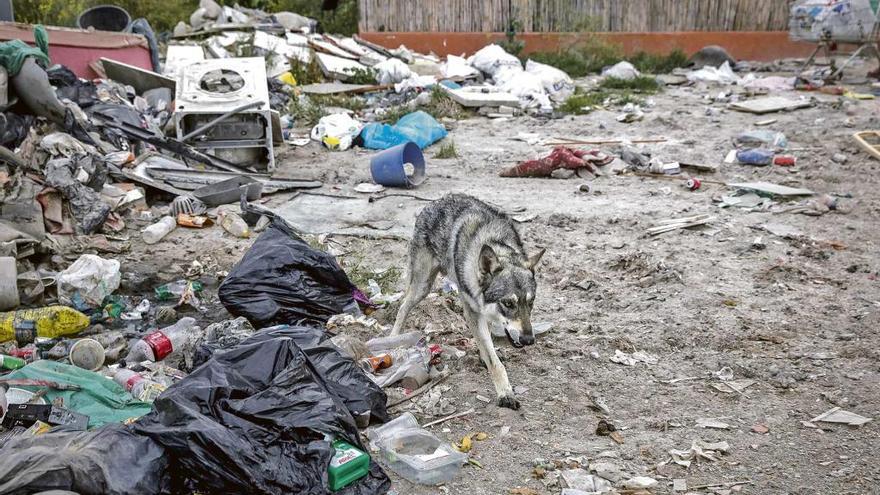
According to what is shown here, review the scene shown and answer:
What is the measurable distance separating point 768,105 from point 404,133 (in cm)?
587

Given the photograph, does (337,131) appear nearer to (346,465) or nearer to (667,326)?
(667,326)

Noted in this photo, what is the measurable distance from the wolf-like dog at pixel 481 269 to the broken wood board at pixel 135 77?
6.55 metres

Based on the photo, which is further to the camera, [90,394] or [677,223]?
[677,223]

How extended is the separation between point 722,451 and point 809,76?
1259 centimetres

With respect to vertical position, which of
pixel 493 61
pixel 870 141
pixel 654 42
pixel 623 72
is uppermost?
pixel 654 42

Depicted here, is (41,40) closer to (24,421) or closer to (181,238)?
(181,238)

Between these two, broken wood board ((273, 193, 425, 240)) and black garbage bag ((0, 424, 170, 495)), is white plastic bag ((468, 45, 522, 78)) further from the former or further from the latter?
black garbage bag ((0, 424, 170, 495))

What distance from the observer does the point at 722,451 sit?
152 inches

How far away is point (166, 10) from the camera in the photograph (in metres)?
16.2

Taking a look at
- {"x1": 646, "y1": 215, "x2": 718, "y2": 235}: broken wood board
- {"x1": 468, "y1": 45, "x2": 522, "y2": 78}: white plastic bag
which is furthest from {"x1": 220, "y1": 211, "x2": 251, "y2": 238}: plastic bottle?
{"x1": 468, "y1": 45, "x2": 522, "y2": 78}: white plastic bag

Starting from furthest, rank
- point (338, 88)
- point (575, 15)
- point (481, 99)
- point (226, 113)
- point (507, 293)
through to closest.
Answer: point (575, 15) → point (338, 88) → point (481, 99) → point (226, 113) → point (507, 293)

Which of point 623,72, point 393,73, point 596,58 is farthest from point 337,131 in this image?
point 596,58

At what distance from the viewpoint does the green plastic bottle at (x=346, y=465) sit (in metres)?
3.31

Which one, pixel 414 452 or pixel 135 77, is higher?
pixel 135 77
